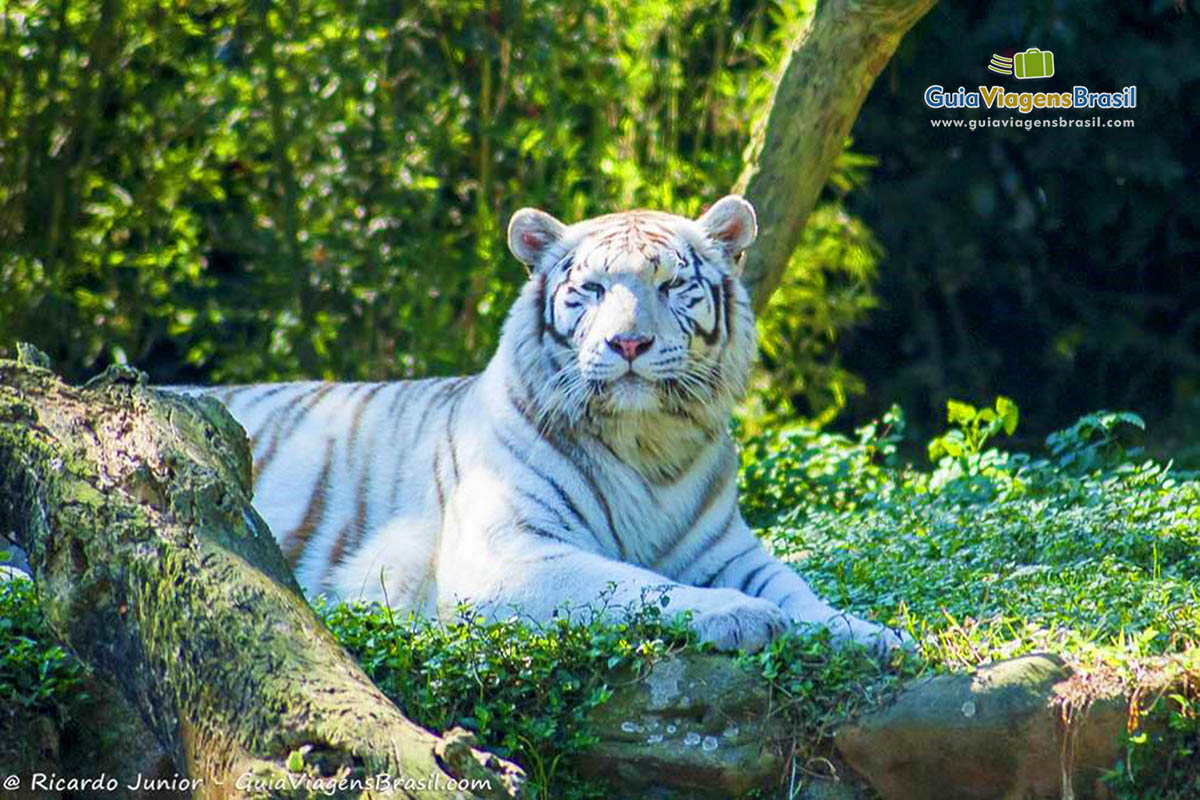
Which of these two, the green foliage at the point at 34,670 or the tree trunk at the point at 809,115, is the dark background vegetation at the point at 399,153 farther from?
the green foliage at the point at 34,670

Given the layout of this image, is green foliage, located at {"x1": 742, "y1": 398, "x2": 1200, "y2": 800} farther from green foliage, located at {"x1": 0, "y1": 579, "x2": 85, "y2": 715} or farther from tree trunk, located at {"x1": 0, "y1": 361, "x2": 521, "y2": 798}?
green foliage, located at {"x1": 0, "y1": 579, "x2": 85, "y2": 715}

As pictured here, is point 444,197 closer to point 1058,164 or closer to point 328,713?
point 1058,164

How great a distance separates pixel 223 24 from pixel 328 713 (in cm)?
549

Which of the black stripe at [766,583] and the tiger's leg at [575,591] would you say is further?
the black stripe at [766,583]

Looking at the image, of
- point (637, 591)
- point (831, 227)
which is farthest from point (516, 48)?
point (637, 591)

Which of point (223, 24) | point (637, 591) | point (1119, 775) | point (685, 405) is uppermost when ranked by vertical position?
point (223, 24)

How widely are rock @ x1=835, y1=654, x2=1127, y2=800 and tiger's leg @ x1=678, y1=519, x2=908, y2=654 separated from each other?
237mm

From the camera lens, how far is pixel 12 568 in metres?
4.34

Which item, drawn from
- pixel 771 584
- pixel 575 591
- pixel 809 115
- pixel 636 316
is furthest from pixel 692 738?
pixel 809 115

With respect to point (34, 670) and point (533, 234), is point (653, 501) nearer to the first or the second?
point (533, 234)

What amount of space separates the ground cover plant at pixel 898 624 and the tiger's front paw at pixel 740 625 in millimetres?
50

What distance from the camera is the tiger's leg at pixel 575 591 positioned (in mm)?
3678

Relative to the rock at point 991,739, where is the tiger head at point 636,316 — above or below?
above

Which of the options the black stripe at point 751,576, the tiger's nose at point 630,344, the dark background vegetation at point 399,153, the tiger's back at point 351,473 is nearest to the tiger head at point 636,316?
the tiger's nose at point 630,344
